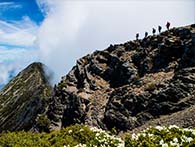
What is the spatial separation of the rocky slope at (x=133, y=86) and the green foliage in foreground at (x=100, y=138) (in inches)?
1097

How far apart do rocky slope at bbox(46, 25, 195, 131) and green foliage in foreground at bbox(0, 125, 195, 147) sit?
27858mm

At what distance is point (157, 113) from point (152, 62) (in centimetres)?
1805

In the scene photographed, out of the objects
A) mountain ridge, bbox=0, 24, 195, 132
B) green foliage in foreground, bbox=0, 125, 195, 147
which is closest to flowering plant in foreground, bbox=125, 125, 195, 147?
green foliage in foreground, bbox=0, 125, 195, 147

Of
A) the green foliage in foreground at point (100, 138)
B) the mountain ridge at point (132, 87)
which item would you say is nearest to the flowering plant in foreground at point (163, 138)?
the green foliage in foreground at point (100, 138)

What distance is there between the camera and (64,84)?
10506 cm

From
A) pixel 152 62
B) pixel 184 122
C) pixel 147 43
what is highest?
pixel 147 43

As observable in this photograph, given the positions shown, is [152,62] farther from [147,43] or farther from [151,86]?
[151,86]

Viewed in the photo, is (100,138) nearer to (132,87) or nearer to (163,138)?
(163,138)

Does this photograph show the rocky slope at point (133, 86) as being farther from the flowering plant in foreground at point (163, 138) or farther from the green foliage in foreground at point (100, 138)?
the flowering plant in foreground at point (163, 138)

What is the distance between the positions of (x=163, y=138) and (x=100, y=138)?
6.78m

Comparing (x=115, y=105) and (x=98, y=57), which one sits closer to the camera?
(x=115, y=105)

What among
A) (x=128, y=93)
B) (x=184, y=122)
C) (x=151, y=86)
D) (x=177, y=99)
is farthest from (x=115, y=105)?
(x=184, y=122)

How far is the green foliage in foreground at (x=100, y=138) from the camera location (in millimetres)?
18172

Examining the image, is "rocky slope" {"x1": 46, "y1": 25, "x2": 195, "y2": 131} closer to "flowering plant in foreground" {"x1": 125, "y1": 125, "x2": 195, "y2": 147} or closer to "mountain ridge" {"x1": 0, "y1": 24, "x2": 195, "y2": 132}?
"mountain ridge" {"x1": 0, "y1": 24, "x2": 195, "y2": 132}
